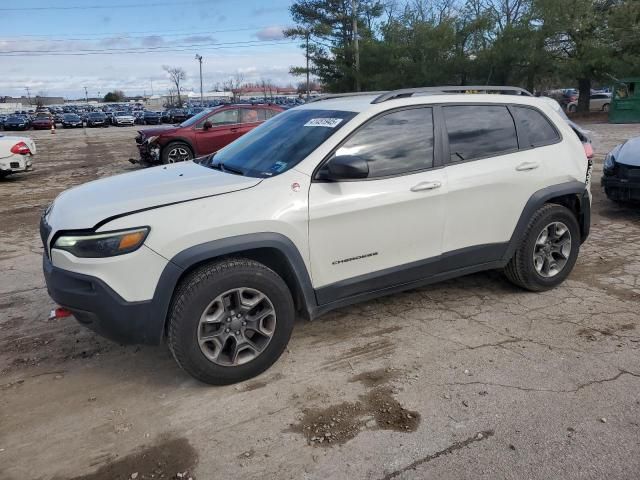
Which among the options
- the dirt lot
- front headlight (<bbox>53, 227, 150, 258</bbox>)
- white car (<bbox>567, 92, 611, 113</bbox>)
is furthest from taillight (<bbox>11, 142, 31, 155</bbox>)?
white car (<bbox>567, 92, 611, 113</bbox>)

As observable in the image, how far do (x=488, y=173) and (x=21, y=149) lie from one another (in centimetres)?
1169

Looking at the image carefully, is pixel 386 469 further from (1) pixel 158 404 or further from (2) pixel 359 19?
(2) pixel 359 19

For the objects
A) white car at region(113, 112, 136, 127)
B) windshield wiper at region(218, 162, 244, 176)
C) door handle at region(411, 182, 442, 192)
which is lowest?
white car at region(113, 112, 136, 127)

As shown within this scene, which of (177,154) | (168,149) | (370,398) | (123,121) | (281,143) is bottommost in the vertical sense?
(123,121)

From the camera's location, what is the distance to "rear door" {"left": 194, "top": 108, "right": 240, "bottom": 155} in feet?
42.4

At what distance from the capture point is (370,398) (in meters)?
3.14

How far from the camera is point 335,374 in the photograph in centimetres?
342

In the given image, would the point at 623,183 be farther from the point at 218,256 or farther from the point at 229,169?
the point at 218,256

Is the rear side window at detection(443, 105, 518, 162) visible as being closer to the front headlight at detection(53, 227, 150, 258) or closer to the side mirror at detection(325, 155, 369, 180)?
the side mirror at detection(325, 155, 369, 180)

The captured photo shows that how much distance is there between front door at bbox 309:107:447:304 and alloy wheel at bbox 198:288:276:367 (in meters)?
0.41

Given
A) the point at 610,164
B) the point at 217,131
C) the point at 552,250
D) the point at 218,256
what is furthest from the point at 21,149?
the point at 610,164

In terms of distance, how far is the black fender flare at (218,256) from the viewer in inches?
119

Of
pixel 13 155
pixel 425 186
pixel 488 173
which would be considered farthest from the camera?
pixel 13 155

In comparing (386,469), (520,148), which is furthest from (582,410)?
(520,148)
